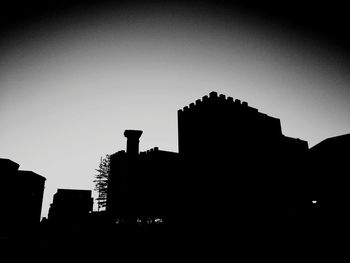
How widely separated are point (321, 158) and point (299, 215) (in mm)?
11545

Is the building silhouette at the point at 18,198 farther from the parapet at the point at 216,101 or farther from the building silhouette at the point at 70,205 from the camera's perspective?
the parapet at the point at 216,101

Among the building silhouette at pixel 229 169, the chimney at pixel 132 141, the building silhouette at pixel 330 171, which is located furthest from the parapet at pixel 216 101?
the building silhouette at pixel 330 171

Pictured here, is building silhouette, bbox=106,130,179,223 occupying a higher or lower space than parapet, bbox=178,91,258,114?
lower

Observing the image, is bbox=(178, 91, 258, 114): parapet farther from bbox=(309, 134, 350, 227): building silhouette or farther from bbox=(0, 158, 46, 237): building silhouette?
bbox=(0, 158, 46, 237): building silhouette

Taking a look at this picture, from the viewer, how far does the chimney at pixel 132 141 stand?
16.8m

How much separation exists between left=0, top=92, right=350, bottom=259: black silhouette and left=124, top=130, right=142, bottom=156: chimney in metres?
0.08

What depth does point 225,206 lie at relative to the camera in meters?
14.0

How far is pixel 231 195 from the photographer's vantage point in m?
14.3

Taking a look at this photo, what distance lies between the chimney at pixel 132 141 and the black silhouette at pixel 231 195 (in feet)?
0.26

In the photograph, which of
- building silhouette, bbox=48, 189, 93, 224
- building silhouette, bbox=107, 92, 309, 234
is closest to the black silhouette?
building silhouette, bbox=107, 92, 309, 234

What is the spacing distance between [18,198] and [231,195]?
26908mm

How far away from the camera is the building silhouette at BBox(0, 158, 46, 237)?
23344 mm

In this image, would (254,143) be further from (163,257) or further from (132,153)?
(163,257)

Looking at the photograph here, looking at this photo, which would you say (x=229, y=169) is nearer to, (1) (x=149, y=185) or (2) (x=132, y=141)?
(2) (x=132, y=141)
